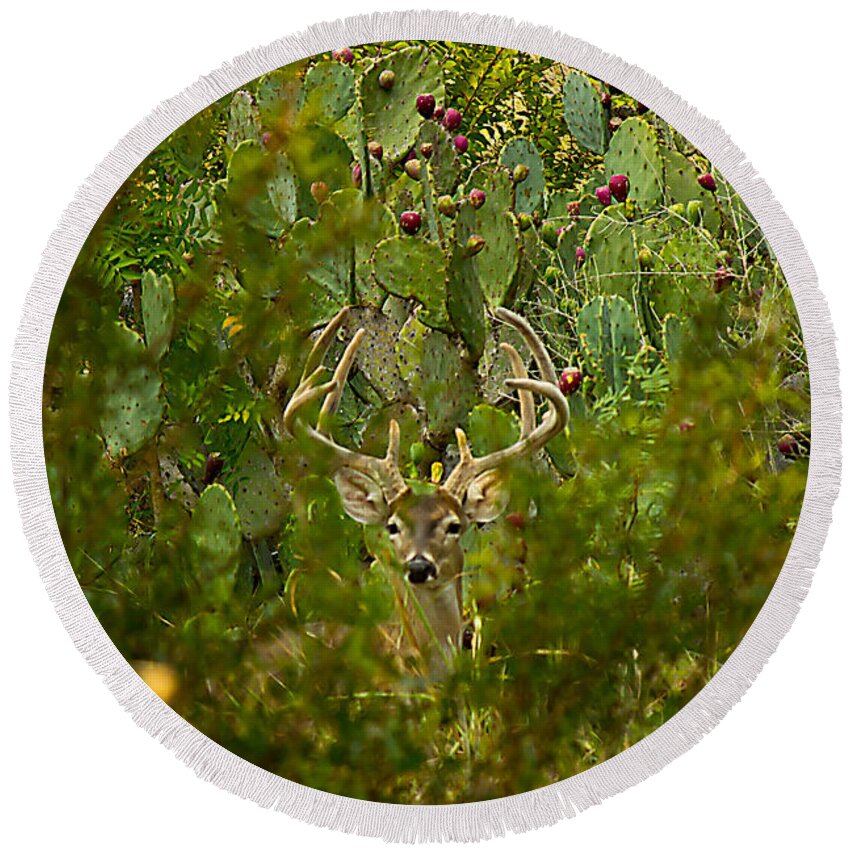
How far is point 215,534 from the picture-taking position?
2.48 m

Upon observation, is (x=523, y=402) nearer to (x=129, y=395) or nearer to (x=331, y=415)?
(x=331, y=415)

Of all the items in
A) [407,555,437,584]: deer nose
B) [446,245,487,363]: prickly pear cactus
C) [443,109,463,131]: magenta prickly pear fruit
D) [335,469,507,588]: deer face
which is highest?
[443,109,463,131]: magenta prickly pear fruit

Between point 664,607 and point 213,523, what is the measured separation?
38.2 inches

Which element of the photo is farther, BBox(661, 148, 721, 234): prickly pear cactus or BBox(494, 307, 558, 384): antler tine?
BBox(661, 148, 721, 234): prickly pear cactus

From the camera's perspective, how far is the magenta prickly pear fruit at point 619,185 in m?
2.59

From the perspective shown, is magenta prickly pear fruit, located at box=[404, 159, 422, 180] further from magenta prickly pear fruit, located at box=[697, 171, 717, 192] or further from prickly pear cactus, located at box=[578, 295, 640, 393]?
magenta prickly pear fruit, located at box=[697, 171, 717, 192]

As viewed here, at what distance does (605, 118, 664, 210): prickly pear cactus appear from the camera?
259cm

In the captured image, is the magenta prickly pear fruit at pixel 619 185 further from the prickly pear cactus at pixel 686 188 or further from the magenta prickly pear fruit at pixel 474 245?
the magenta prickly pear fruit at pixel 474 245

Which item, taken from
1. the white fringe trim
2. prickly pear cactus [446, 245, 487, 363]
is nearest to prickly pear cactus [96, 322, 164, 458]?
the white fringe trim

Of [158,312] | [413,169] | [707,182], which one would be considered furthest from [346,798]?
[707,182]

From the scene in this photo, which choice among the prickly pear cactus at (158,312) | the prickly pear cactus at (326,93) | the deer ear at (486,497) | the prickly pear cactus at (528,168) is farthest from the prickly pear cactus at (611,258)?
the prickly pear cactus at (158,312)

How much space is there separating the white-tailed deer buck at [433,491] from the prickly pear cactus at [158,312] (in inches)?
12.1

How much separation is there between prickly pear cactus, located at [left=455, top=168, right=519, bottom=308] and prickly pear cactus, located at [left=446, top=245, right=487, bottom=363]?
2 cm

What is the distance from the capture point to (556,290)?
8.26ft
